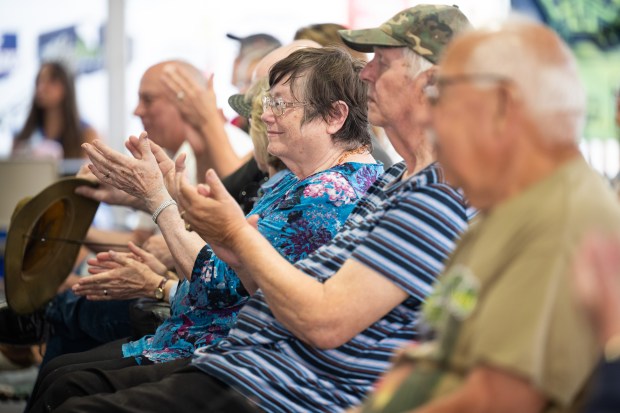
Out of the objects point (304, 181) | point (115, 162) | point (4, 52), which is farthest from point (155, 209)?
point (4, 52)

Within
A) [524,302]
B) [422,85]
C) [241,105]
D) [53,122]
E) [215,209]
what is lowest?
[53,122]

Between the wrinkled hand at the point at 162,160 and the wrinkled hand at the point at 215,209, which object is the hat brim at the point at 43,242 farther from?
the wrinkled hand at the point at 215,209

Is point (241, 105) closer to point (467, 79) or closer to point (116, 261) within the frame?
point (116, 261)

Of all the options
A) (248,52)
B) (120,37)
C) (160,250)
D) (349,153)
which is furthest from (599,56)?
(120,37)

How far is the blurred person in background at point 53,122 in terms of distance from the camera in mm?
6992

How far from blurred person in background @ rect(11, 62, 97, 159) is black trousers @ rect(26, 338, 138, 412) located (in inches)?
165

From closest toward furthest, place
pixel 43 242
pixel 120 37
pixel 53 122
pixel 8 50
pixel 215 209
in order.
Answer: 1. pixel 215 209
2. pixel 43 242
3. pixel 53 122
4. pixel 120 37
5. pixel 8 50

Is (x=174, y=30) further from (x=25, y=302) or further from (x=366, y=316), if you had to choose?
(x=366, y=316)

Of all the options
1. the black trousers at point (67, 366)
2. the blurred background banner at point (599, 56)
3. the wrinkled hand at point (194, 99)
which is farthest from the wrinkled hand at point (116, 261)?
the blurred background banner at point (599, 56)

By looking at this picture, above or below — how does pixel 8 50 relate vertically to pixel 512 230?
below

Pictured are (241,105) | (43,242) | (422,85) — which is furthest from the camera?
(43,242)

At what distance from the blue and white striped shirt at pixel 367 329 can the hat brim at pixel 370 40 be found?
0.27 m

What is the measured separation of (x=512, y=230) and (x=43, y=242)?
253 cm

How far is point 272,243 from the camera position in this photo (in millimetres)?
2326
